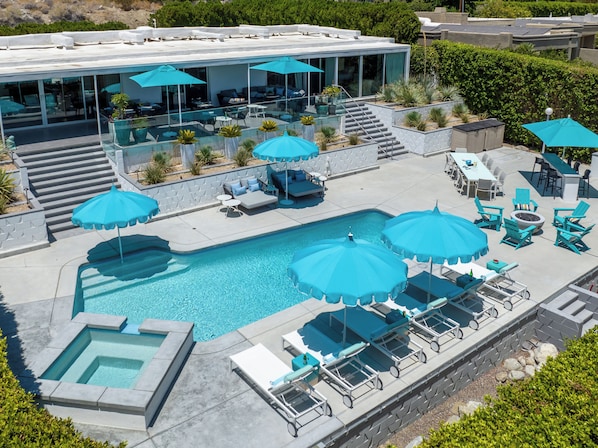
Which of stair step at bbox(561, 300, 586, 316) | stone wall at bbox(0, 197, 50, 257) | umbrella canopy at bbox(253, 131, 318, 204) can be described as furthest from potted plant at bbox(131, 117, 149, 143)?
stair step at bbox(561, 300, 586, 316)

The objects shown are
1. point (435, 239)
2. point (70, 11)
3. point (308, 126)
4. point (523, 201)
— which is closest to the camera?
point (435, 239)

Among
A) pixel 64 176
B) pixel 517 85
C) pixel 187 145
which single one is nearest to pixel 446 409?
pixel 187 145

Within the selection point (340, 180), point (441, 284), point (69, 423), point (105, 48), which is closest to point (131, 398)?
point (69, 423)

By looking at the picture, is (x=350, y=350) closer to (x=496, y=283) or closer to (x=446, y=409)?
(x=446, y=409)

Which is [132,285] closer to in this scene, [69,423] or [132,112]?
[69,423]

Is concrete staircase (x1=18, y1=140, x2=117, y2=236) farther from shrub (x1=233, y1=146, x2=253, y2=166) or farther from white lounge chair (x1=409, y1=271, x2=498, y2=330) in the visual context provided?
white lounge chair (x1=409, y1=271, x2=498, y2=330)

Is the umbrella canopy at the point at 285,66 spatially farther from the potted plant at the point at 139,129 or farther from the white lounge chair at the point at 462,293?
the white lounge chair at the point at 462,293
